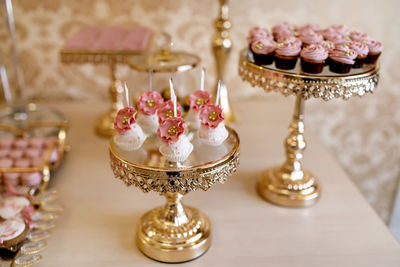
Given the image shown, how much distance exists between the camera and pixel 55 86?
4.41 ft

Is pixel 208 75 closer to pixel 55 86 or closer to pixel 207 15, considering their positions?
pixel 207 15

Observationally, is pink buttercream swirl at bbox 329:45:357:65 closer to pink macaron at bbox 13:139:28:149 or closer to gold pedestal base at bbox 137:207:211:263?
gold pedestal base at bbox 137:207:211:263

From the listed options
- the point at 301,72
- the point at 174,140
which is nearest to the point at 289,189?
the point at 301,72

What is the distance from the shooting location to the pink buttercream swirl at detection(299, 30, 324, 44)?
78 cm

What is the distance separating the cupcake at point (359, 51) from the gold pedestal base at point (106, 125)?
65 cm

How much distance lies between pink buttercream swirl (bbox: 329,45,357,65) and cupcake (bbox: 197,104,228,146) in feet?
0.83

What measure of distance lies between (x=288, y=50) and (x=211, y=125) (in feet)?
0.74

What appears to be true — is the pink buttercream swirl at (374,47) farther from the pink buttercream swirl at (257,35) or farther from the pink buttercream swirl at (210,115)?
the pink buttercream swirl at (210,115)

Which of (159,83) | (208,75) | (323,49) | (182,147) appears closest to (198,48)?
(208,75)

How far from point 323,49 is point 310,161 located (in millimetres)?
370

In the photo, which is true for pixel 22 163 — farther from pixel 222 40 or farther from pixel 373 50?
pixel 373 50

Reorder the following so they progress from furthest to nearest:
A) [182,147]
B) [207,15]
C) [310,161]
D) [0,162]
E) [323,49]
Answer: [207,15] → [310,161] → [0,162] → [323,49] → [182,147]

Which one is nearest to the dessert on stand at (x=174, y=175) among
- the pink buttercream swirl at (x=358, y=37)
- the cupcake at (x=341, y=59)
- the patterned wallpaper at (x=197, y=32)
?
the cupcake at (x=341, y=59)

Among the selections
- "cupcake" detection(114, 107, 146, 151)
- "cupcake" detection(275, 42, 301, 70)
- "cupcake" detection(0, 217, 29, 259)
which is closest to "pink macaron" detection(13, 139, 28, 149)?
"cupcake" detection(0, 217, 29, 259)
